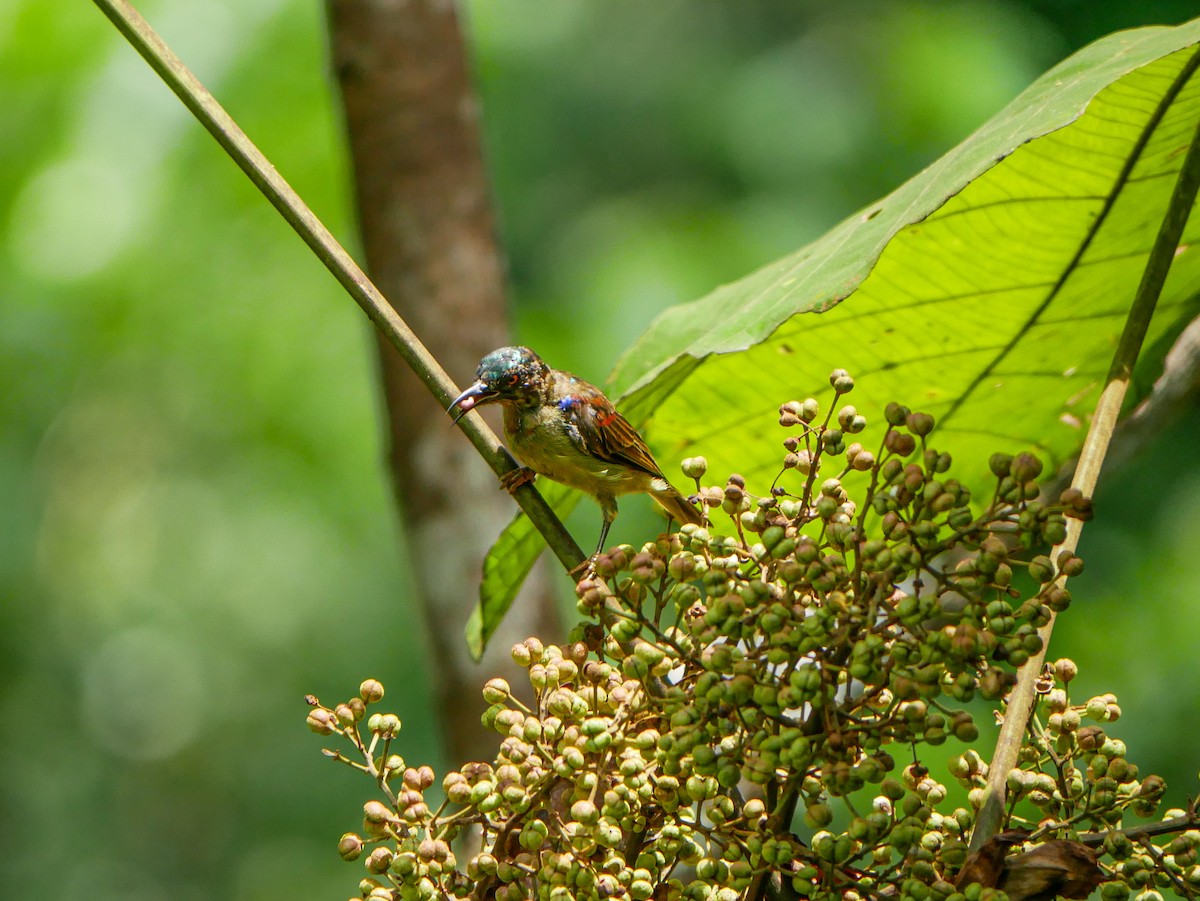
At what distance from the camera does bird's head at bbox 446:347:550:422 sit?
2783mm

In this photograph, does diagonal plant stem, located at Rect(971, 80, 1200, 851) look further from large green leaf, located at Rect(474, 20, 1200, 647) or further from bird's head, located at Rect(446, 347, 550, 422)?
bird's head, located at Rect(446, 347, 550, 422)

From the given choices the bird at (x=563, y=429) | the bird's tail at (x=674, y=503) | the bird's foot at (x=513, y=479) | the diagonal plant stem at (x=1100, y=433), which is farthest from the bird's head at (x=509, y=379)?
the diagonal plant stem at (x=1100, y=433)

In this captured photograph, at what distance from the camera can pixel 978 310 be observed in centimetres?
213

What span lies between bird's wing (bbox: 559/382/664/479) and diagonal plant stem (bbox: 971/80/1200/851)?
4.50 ft

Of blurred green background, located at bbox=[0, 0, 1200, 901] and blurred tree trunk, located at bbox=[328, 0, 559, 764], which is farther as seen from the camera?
blurred green background, located at bbox=[0, 0, 1200, 901]

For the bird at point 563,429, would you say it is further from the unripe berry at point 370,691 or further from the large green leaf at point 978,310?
the unripe berry at point 370,691

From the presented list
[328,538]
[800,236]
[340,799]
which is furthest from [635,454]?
[340,799]

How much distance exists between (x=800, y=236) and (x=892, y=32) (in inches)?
73.6

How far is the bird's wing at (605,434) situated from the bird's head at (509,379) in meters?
0.10

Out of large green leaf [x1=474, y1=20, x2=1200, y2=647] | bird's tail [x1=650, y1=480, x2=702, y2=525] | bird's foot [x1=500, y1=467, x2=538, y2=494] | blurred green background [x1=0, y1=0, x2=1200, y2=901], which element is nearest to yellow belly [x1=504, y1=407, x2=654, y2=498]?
bird's tail [x1=650, y1=480, x2=702, y2=525]

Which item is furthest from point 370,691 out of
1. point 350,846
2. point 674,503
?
point 674,503

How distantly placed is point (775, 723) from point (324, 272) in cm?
894

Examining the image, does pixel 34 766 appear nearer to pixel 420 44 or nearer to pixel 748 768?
pixel 420 44

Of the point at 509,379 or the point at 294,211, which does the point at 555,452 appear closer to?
the point at 509,379
